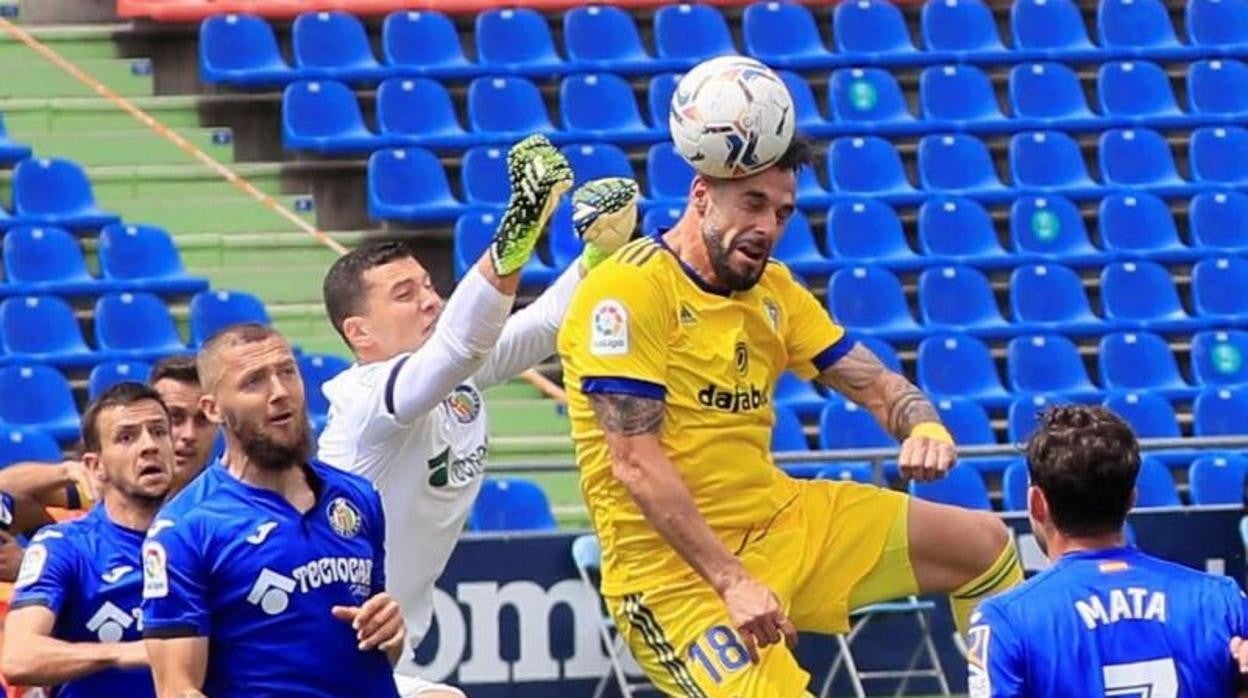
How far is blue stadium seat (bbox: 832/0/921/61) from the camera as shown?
16922 mm

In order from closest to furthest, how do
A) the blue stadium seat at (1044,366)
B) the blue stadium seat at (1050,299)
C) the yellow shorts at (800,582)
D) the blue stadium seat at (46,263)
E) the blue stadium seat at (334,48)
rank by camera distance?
the yellow shorts at (800,582), the blue stadium seat at (46,263), the blue stadium seat at (1044,366), the blue stadium seat at (1050,299), the blue stadium seat at (334,48)

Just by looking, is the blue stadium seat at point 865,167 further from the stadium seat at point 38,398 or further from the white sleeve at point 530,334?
the white sleeve at point 530,334

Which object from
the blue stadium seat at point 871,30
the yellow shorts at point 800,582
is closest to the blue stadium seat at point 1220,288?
the blue stadium seat at point 871,30

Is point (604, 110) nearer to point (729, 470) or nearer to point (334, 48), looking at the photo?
point (334, 48)

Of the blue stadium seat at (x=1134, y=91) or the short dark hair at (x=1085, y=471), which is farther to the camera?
the blue stadium seat at (x=1134, y=91)

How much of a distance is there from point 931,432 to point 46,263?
8.11 m

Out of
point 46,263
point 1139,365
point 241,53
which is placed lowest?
point 1139,365

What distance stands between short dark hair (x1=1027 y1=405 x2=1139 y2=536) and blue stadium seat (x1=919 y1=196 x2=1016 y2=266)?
10.4 m

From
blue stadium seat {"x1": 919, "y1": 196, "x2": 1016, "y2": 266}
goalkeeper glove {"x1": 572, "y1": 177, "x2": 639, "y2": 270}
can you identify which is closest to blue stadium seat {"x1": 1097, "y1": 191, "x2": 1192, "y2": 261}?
blue stadium seat {"x1": 919, "y1": 196, "x2": 1016, "y2": 266}

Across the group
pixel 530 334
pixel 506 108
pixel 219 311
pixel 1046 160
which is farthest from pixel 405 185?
pixel 530 334

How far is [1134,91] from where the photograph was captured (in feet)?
55.8

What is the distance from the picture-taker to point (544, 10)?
16.9 meters

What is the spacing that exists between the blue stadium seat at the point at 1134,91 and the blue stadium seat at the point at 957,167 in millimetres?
1093

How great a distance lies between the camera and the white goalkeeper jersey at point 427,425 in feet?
23.2
